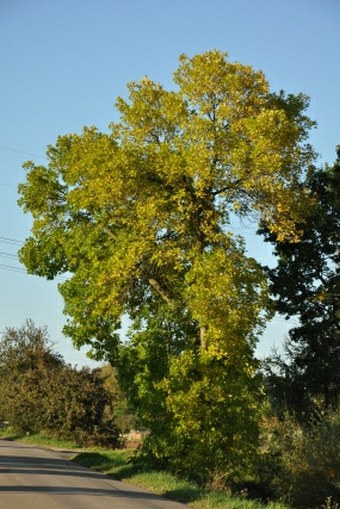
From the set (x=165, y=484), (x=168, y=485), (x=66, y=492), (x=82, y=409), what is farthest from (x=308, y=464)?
(x=82, y=409)

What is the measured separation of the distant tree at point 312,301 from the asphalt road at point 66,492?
14.8m

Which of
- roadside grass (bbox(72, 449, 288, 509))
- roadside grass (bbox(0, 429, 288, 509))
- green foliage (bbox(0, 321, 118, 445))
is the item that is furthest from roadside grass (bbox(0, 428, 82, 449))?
roadside grass (bbox(72, 449, 288, 509))

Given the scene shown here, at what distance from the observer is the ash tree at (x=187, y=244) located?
2173cm

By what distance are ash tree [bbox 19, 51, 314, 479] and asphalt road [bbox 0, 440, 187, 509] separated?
3541mm

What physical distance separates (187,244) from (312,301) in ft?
39.8

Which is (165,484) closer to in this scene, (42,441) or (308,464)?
(308,464)

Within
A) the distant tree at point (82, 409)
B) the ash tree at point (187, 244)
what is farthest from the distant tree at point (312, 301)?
the distant tree at point (82, 409)

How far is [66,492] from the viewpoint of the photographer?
16062 millimetres

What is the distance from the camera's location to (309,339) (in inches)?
1340

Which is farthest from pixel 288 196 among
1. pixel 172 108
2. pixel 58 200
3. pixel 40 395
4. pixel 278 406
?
pixel 40 395

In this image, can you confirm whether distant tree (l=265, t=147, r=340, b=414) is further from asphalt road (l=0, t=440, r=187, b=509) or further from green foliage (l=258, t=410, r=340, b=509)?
asphalt road (l=0, t=440, r=187, b=509)

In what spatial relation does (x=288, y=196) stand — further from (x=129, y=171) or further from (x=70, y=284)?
(x=70, y=284)

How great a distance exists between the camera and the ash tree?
21734 mm

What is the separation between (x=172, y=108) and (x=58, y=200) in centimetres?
656
